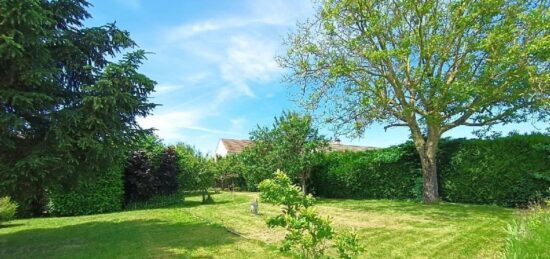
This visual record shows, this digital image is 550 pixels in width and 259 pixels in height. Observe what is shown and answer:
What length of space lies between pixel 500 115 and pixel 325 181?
30.9 ft

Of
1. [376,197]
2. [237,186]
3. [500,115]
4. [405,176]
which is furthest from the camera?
[237,186]

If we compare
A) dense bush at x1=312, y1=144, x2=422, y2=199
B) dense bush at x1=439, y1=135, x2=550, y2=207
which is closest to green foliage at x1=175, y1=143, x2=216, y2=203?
dense bush at x1=312, y1=144, x2=422, y2=199

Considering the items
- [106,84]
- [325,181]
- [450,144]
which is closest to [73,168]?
[106,84]

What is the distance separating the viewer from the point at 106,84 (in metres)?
7.76

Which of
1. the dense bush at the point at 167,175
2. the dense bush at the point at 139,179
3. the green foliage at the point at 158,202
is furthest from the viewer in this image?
the dense bush at the point at 167,175

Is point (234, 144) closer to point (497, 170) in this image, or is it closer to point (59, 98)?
point (497, 170)

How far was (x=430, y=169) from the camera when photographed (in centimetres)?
1512

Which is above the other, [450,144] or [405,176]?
A: [450,144]

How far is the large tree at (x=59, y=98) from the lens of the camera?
7281mm

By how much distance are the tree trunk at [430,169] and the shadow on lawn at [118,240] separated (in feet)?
29.3

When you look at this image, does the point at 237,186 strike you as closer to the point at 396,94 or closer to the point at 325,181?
the point at 325,181

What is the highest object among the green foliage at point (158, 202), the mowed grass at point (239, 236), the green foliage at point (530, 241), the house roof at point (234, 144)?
the house roof at point (234, 144)

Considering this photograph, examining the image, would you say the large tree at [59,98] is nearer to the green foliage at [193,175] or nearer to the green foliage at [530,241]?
the green foliage at [530,241]

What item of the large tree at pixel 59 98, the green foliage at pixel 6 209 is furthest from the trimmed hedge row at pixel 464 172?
the green foliage at pixel 6 209
